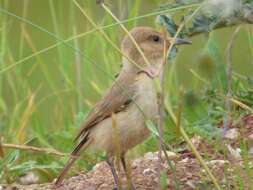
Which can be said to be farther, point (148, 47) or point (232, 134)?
point (148, 47)

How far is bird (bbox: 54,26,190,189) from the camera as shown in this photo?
6805 millimetres

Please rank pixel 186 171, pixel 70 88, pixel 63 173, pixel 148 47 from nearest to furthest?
pixel 186 171
pixel 63 173
pixel 148 47
pixel 70 88

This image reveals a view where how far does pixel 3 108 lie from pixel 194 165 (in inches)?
87.5

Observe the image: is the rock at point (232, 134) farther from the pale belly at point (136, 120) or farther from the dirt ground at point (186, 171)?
the pale belly at point (136, 120)

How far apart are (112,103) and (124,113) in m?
0.13

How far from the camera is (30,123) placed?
8.39 meters

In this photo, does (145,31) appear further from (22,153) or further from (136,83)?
(22,153)

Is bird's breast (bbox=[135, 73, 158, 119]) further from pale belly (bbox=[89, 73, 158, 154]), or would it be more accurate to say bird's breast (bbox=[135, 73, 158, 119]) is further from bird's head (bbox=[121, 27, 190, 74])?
bird's head (bbox=[121, 27, 190, 74])

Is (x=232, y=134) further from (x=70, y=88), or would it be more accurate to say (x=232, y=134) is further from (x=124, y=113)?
(x=70, y=88)

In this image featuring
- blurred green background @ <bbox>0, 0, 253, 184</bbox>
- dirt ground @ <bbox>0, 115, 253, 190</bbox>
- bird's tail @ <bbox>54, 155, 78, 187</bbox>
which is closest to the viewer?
dirt ground @ <bbox>0, 115, 253, 190</bbox>

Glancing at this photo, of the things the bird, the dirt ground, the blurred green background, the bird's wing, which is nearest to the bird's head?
the bird

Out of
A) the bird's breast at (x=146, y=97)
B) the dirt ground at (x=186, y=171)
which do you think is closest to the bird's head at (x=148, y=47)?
the bird's breast at (x=146, y=97)

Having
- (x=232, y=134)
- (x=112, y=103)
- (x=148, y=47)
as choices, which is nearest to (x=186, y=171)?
(x=232, y=134)

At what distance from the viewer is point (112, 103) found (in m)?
6.97
